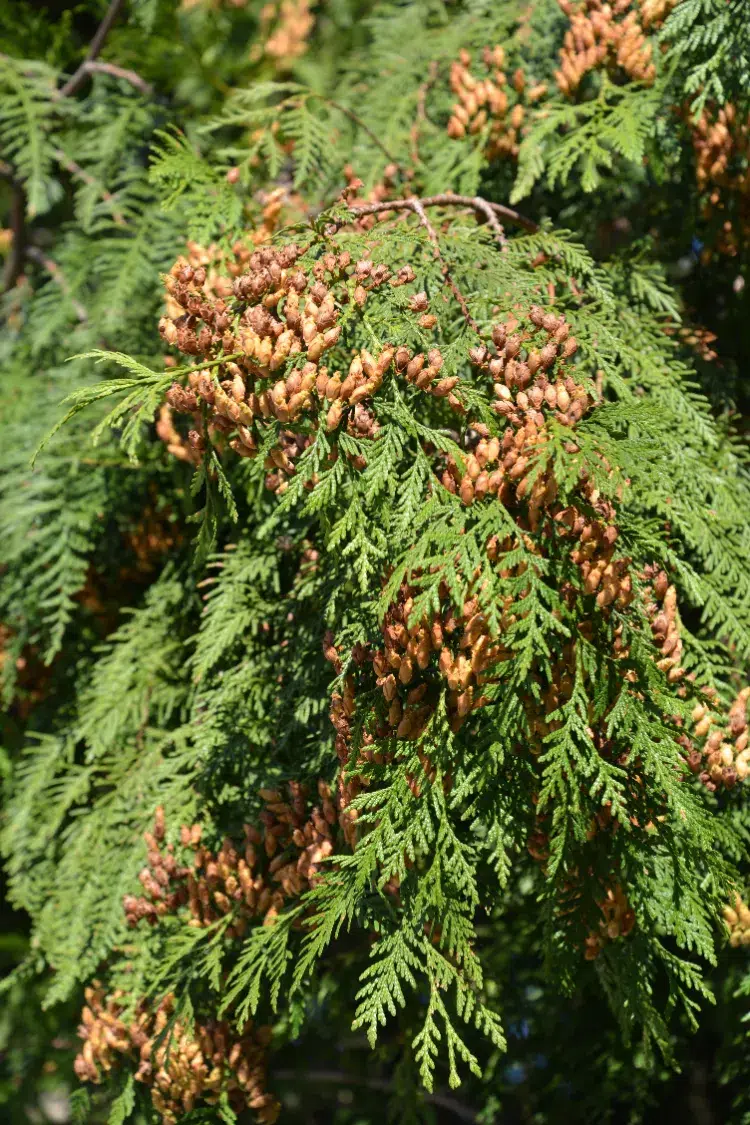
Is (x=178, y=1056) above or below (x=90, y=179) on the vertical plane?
below

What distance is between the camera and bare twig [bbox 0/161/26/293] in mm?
2150

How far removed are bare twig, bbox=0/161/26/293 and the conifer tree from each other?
12 cm

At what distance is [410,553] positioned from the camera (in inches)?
36.9

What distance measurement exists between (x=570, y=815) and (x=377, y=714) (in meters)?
0.19

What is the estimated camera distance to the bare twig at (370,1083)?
6.49 ft

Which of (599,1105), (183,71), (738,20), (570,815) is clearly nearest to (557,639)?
(570,815)

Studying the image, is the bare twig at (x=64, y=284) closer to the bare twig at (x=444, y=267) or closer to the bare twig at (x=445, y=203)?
the bare twig at (x=445, y=203)

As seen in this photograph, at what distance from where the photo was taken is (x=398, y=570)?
933 millimetres

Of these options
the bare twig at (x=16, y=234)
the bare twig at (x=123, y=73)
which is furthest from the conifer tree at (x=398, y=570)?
the bare twig at (x=16, y=234)

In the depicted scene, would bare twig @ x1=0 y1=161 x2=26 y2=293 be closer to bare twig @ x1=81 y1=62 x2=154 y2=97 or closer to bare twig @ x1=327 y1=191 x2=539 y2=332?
→ bare twig @ x1=81 y1=62 x2=154 y2=97

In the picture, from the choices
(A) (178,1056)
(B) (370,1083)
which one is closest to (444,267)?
(A) (178,1056)

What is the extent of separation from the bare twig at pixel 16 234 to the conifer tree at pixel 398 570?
120 millimetres

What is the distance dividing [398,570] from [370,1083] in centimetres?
145

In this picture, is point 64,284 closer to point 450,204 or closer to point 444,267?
point 450,204
